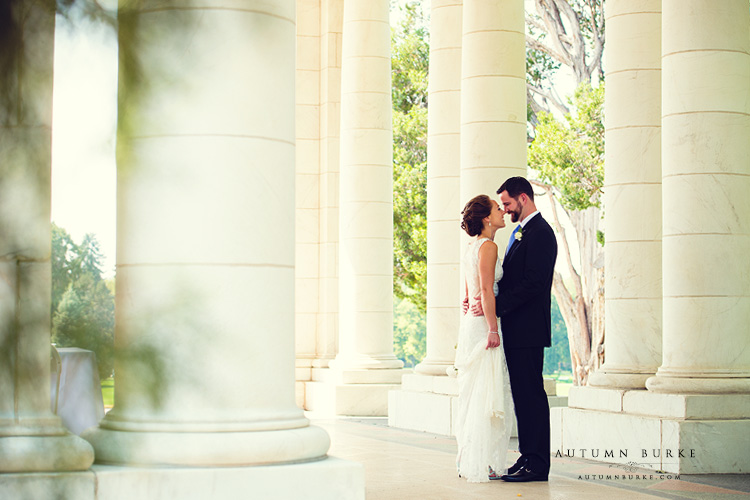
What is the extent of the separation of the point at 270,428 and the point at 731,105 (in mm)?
22182

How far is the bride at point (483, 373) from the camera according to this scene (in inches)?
1153

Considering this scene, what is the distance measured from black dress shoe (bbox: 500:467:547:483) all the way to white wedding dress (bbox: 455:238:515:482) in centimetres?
31

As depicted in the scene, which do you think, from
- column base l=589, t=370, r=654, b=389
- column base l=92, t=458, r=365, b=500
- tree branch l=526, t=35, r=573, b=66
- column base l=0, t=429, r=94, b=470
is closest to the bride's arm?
column base l=589, t=370, r=654, b=389

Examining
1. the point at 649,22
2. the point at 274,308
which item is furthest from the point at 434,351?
the point at 274,308

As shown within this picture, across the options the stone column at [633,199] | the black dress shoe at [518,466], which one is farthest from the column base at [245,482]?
the stone column at [633,199]

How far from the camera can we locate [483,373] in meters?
29.6

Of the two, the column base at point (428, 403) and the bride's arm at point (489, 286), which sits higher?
the bride's arm at point (489, 286)

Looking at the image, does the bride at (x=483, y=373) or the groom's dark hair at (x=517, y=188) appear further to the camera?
the groom's dark hair at (x=517, y=188)

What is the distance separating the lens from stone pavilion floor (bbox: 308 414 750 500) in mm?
28109

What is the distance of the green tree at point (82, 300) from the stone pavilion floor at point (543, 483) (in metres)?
24.4

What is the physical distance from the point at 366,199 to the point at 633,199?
2843 cm

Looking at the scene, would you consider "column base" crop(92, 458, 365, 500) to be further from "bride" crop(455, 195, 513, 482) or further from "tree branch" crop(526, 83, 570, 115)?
"tree branch" crop(526, 83, 570, 115)

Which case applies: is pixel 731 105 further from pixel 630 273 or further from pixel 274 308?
pixel 274 308

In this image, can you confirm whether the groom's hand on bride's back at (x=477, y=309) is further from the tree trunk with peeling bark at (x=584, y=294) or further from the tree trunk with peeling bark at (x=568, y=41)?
the tree trunk with peeling bark at (x=568, y=41)
